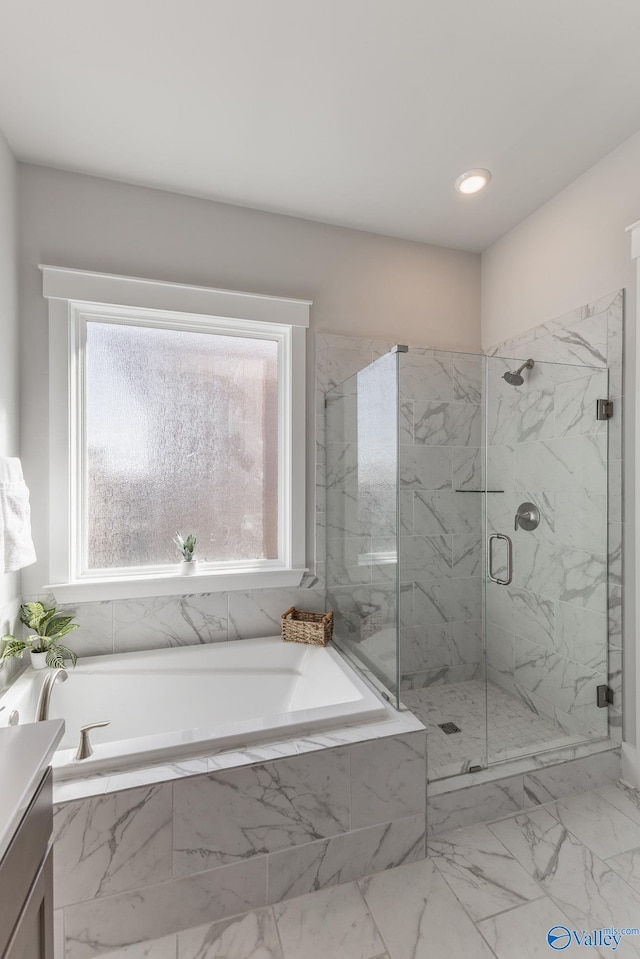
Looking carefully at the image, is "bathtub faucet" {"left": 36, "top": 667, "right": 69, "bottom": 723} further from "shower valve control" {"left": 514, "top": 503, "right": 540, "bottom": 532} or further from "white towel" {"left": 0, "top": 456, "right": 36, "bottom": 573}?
"shower valve control" {"left": 514, "top": 503, "right": 540, "bottom": 532}

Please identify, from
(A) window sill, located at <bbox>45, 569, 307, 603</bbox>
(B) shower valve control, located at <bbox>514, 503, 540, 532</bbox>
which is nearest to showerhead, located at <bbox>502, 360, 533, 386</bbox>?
(B) shower valve control, located at <bbox>514, 503, 540, 532</bbox>

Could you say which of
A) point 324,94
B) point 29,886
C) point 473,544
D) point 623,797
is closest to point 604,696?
point 623,797

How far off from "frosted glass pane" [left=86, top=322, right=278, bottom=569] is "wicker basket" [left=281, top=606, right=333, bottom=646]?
36 cm

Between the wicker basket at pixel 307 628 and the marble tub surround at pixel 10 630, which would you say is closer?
the marble tub surround at pixel 10 630

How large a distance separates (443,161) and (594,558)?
6.04 ft

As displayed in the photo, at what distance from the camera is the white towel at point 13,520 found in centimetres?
161

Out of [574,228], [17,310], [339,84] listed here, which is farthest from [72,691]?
[574,228]

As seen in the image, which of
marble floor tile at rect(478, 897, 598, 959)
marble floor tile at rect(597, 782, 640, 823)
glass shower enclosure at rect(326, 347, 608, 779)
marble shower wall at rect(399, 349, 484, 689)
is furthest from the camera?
marble shower wall at rect(399, 349, 484, 689)

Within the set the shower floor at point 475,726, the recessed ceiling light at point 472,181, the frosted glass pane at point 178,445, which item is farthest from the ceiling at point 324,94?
the shower floor at point 475,726

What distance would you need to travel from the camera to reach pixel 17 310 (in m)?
1.96

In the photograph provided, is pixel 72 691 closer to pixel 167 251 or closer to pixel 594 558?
pixel 167 251

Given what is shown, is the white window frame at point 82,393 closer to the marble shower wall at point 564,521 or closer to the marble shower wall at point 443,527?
the marble shower wall at point 443,527

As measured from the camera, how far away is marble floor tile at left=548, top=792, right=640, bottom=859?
5.15 ft

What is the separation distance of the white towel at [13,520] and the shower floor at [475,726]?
168cm
